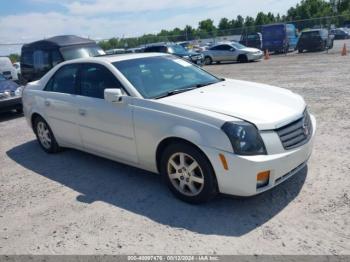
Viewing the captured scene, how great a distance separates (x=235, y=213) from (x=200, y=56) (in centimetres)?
1999

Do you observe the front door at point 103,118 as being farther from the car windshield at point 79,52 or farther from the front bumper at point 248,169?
the car windshield at point 79,52

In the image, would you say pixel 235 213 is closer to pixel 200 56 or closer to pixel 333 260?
pixel 333 260

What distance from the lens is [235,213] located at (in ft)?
12.3

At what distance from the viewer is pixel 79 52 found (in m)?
12.0

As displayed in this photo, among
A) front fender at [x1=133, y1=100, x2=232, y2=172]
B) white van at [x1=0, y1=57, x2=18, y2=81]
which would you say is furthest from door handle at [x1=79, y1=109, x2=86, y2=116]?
white van at [x1=0, y1=57, x2=18, y2=81]

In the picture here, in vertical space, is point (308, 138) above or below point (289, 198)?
above

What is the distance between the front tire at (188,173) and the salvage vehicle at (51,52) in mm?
8698

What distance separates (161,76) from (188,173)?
4.85 ft

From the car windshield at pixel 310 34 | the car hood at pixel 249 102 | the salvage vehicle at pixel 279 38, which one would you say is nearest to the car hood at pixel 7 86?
the car hood at pixel 249 102

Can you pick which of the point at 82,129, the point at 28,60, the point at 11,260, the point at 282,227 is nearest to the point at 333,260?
the point at 282,227

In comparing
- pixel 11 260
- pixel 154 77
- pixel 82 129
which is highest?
pixel 154 77

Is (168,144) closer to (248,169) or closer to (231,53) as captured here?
(248,169)

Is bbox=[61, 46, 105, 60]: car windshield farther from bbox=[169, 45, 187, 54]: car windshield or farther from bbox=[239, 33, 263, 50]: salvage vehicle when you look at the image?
bbox=[239, 33, 263, 50]: salvage vehicle

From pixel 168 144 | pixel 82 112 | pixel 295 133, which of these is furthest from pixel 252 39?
pixel 168 144
